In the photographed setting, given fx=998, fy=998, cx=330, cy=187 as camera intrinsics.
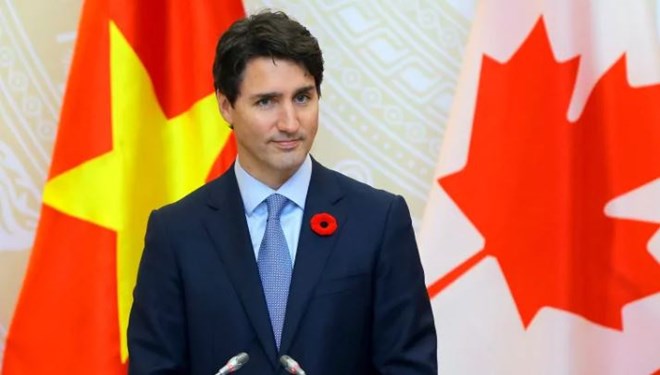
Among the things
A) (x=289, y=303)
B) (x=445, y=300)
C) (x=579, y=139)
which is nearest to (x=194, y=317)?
(x=289, y=303)

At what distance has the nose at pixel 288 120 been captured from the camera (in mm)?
1375

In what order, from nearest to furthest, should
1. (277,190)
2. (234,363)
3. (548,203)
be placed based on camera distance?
(234,363), (277,190), (548,203)

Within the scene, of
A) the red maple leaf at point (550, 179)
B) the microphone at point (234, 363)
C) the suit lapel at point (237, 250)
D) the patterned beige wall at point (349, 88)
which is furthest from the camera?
the patterned beige wall at point (349, 88)

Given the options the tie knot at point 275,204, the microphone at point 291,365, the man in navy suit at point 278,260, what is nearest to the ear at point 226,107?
the man in navy suit at point 278,260

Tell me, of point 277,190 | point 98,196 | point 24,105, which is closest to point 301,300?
point 277,190

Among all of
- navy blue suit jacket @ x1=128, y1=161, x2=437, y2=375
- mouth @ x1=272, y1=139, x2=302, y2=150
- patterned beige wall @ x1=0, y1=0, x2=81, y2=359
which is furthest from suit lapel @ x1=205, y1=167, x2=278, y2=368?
patterned beige wall @ x1=0, y1=0, x2=81, y2=359

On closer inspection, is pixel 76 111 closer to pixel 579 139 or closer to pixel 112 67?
pixel 112 67

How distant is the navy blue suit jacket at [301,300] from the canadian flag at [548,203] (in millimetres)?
704

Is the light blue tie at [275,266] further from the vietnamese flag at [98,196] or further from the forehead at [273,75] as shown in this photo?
the vietnamese flag at [98,196]

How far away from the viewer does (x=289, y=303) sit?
1334 millimetres

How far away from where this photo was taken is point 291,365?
1233 mm

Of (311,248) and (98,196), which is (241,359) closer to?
(311,248)

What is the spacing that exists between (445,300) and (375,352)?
750 millimetres

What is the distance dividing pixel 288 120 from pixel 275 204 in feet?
0.41
